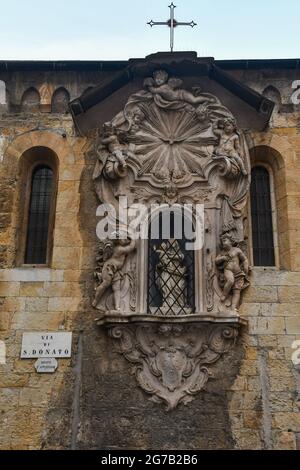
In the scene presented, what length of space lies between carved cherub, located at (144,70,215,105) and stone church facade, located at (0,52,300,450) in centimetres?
2

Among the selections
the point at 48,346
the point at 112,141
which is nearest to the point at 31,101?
the point at 112,141

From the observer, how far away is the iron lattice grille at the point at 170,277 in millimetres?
8508

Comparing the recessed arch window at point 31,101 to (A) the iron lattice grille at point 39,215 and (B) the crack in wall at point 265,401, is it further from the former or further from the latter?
(B) the crack in wall at point 265,401

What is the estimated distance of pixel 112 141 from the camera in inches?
366

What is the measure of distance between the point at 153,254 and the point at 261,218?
1.96m

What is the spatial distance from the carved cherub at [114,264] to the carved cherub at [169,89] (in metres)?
2.62

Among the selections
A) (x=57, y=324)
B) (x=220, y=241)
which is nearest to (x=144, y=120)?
(x=220, y=241)

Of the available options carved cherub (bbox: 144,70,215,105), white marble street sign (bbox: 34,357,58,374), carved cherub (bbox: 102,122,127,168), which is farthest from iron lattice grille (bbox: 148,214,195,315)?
carved cherub (bbox: 144,70,215,105)

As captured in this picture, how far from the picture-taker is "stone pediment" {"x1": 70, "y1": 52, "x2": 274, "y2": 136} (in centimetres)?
952

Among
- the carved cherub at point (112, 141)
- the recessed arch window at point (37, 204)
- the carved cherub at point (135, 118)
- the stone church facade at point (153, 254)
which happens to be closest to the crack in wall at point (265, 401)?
the stone church facade at point (153, 254)

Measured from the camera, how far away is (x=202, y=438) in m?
7.80

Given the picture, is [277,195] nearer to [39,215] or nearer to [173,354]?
[173,354]

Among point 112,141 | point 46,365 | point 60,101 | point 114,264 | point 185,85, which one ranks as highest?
point 185,85
